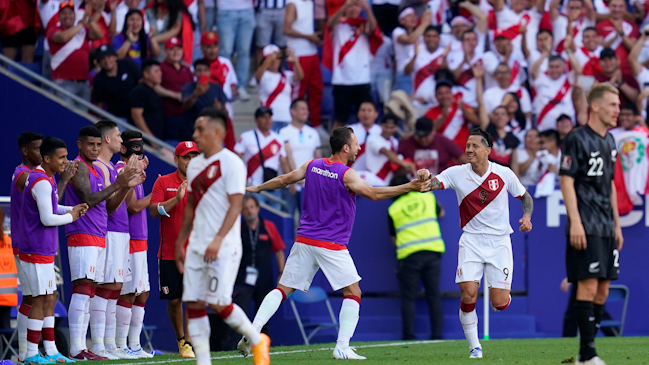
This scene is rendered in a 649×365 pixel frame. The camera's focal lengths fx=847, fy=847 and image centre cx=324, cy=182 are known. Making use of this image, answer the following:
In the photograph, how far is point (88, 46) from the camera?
14266mm

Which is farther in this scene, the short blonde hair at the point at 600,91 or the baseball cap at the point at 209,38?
the baseball cap at the point at 209,38

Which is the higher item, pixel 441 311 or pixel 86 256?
pixel 86 256

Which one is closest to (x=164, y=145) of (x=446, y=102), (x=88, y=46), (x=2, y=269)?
(x=88, y=46)

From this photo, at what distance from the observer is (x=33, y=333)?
8789 millimetres

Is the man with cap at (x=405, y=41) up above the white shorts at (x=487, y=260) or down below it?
above

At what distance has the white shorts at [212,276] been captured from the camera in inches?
262

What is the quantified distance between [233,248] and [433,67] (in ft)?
32.7

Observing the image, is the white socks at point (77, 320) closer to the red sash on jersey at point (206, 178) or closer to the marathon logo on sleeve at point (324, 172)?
the marathon logo on sleeve at point (324, 172)

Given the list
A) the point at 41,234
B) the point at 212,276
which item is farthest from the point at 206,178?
the point at 41,234

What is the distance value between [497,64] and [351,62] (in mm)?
2781

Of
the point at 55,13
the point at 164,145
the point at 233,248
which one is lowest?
the point at 233,248

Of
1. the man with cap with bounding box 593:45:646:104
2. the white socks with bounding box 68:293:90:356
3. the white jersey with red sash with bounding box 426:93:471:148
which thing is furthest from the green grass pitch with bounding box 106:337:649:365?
the man with cap with bounding box 593:45:646:104

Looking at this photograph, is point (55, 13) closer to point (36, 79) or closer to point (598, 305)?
point (36, 79)

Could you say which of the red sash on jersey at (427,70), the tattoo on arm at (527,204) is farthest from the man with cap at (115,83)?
the tattoo on arm at (527,204)
